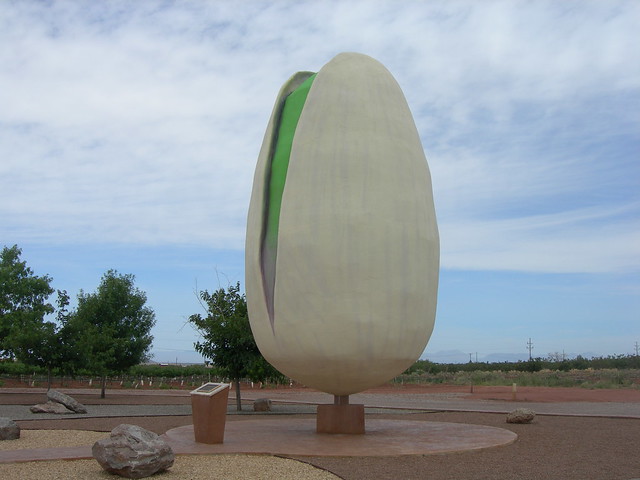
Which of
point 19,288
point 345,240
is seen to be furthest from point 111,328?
point 345,240

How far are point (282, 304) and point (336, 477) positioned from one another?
4.00m

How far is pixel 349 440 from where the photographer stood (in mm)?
13023

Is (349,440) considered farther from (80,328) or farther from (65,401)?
(80,328)

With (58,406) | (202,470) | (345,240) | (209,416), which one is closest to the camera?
(202,470)

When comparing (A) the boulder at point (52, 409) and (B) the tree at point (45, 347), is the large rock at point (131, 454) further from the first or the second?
(B) the tree at point (45, 347)

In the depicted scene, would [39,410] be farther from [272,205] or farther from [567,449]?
[567,449]

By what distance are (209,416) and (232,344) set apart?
1055 centimetres

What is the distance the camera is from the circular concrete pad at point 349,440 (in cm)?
1154

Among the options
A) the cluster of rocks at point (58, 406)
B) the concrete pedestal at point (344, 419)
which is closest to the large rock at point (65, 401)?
the cluster of rocks at point (58, 406)

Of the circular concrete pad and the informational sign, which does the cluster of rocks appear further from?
the informational sign

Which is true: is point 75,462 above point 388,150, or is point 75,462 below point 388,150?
below

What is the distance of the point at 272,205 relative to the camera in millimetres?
13484

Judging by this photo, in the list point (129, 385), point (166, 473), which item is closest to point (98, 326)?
point (129, 385)

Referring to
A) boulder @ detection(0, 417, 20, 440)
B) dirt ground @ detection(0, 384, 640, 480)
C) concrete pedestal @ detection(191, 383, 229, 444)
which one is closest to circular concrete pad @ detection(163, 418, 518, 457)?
concrete pedestal @ detection(191, 383, 229, 444)
